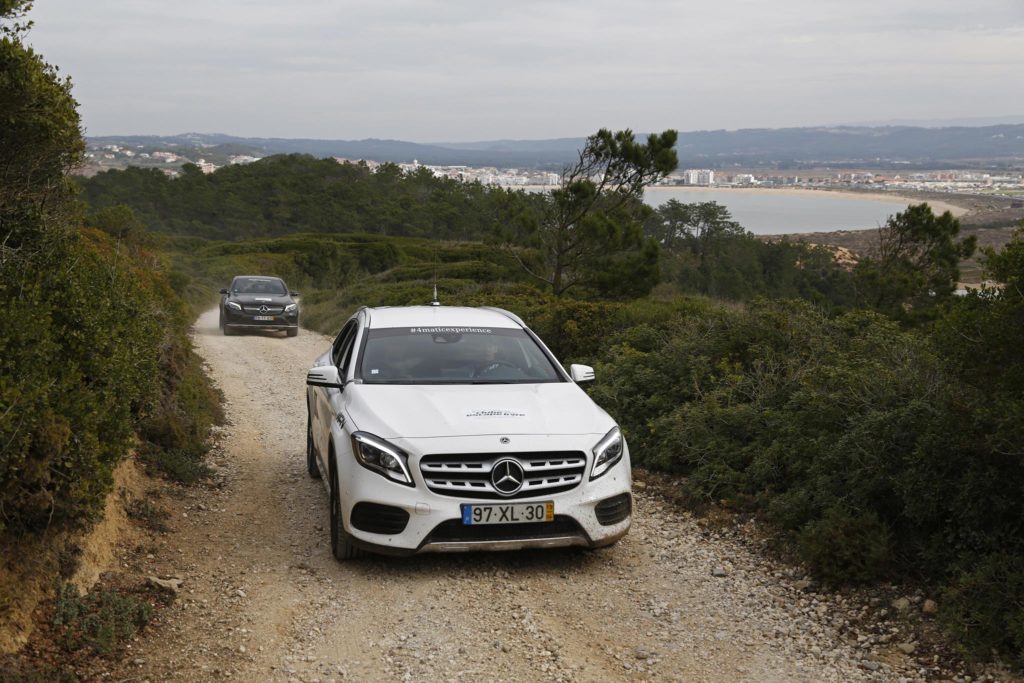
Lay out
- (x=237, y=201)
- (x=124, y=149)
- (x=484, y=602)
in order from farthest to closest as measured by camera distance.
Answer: (x=124, y=149)
(x=237, y=201)
(x=484, y=602)

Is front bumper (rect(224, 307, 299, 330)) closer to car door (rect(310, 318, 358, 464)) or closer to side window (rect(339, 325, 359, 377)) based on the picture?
car door (rect(310, 318, 358, 464))

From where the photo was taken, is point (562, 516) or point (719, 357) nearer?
point (562, 516)

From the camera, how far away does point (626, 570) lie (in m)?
6.25

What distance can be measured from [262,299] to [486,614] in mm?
19860

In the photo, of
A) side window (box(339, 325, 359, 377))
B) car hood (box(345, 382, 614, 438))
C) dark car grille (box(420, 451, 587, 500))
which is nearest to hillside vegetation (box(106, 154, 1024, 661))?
car hood (box(345, 382, 614, 438))

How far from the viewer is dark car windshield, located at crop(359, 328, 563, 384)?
6902 millimetres

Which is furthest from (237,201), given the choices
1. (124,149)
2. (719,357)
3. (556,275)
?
A: (124,149)

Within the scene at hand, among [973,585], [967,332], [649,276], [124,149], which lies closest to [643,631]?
[973,585]

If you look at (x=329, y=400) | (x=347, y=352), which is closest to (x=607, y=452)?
(x=329, y=400)

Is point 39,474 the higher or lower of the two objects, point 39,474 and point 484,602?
the higher

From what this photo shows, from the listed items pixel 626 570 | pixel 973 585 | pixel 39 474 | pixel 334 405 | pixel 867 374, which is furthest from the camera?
pixel 867 374

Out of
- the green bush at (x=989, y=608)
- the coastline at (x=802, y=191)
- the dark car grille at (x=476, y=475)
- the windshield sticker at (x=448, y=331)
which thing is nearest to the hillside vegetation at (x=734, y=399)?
the green bush at (x=989, y=608)

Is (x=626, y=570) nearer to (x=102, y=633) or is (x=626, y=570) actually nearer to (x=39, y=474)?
(x=102, y=633)

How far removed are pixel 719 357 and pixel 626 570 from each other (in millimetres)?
4526
